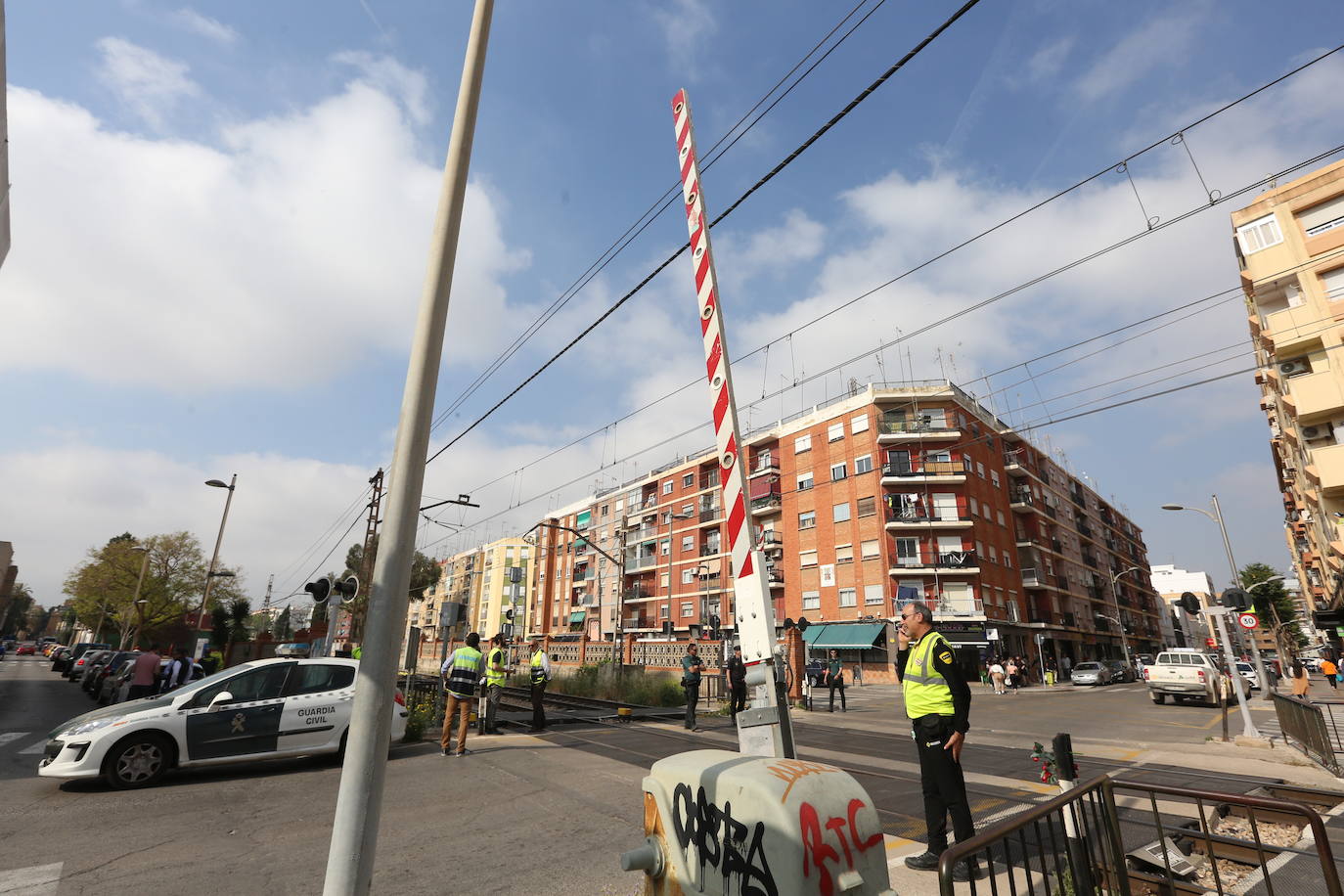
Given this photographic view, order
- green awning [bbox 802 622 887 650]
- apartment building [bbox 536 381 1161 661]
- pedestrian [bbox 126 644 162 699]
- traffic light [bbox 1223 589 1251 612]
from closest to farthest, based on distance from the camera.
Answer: traffic light [bbox 1223 589 1251 612], pedestrian [bbox 126 644 162 699], green awning [bbox 802 622 887 650], apartment building [bbox 536 381 1161 661]

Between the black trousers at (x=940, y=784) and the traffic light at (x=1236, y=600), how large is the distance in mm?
11147

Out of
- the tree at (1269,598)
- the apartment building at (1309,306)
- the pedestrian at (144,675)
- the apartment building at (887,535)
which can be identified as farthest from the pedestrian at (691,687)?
the tree at (1269,598)

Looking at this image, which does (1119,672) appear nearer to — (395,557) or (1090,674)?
(1090,674)

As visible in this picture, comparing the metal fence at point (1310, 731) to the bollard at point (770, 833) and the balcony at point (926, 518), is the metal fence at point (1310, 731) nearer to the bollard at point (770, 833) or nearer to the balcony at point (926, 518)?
the bollard at point (770, 833)

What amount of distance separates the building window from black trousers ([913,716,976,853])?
98.2 feet

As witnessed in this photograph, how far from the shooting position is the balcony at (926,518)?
39906mm

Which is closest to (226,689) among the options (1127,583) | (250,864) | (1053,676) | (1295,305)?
(250,864)

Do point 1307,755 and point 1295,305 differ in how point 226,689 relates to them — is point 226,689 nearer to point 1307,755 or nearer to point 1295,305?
point 1307,755

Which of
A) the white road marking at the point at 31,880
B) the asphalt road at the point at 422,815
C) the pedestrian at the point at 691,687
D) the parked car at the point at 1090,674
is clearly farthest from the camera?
the parked car at the point at 1090,674

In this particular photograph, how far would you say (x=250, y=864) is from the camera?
4.75 metres

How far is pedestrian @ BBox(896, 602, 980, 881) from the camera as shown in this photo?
4387mm

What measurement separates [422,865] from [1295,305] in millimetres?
32645

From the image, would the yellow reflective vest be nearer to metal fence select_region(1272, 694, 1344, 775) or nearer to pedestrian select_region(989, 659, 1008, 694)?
metal fence select_region(1272, 694, 1344, 775)

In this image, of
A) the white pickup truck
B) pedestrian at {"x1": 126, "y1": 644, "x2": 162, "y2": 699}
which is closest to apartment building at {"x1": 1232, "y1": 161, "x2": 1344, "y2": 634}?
the white pickup truck
